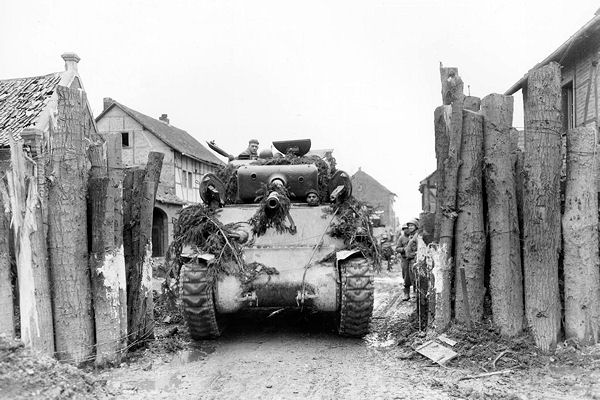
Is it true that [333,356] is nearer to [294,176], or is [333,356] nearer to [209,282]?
[209,282]

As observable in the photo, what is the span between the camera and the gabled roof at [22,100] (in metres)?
16.4

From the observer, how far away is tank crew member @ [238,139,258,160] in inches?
416

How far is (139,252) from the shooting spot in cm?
675

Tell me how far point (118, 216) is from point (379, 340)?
12.7 feet

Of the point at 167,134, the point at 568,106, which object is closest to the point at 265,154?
the point at 568,106

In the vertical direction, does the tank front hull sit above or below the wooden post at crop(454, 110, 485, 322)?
below

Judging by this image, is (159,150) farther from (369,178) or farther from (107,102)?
(369,178)

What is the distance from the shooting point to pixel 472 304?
6.12 meters

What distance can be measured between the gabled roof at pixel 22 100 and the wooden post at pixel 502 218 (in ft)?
45.8

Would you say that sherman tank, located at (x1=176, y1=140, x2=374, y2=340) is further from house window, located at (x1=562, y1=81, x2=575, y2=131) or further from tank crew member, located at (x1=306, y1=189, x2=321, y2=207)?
house window, located at (x1=562, y1=81, x2=575, y2=131)

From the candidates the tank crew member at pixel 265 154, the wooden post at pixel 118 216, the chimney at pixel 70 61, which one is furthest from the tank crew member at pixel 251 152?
the chimney at pixel 70 61

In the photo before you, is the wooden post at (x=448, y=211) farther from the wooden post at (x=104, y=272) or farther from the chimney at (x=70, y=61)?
the chimney at (x=70, y=61)

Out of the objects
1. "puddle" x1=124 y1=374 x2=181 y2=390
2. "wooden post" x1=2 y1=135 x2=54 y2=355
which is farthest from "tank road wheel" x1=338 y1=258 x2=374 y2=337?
"wooden post" x1=2 y1=135 x2=54 y2=355

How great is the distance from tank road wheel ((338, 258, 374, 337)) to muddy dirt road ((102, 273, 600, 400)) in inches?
18.8
